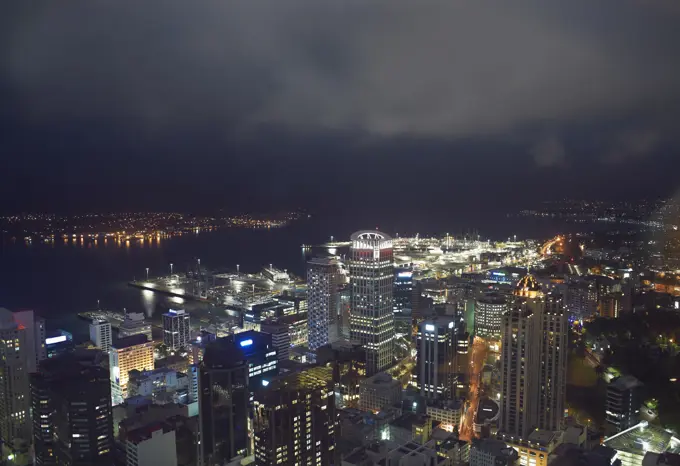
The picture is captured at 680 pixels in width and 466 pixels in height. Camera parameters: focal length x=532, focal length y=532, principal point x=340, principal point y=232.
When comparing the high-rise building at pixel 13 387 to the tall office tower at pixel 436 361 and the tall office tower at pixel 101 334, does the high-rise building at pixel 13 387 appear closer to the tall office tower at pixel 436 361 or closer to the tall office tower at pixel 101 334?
the tall office tower at pixel 101 334

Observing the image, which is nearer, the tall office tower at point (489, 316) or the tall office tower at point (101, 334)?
the tall office tower at point (489, 316)

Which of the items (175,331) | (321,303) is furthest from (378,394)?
(175,331)

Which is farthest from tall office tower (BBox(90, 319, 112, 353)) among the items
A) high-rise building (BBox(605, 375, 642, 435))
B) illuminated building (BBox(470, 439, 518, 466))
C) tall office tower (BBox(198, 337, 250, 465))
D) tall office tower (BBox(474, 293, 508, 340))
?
high-rise building (BBox(605, 375, 642, 435))

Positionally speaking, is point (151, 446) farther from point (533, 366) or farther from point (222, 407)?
point (533, 366)

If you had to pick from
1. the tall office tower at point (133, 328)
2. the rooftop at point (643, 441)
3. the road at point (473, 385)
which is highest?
the rooftop at point (643, 441)

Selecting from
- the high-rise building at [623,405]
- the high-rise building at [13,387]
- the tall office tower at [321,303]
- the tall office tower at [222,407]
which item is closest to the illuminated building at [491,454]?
the high-rise building at [623,405]

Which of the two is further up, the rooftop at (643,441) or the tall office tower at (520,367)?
the tall office tower at (520,367)
